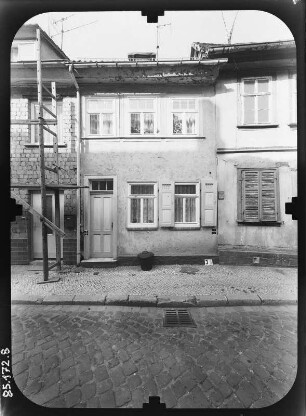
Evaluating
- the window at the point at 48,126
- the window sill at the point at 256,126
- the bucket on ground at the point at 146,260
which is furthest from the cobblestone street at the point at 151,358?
the window sill at the point at 256,126

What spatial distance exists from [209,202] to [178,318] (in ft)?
14.0

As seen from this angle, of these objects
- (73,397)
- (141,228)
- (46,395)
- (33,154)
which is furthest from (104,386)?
(33,154)

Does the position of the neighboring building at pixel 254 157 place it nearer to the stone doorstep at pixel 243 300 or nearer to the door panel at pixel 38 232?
the stone doorstep at pixel 243 300

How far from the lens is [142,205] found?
7574mm

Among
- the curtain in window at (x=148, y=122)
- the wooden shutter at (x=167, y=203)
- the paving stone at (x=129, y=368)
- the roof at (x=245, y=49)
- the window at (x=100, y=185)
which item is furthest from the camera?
the window at (x=100, y=185)

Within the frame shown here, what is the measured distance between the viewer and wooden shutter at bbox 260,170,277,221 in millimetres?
7219

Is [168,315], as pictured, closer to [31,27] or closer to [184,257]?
[184,257]

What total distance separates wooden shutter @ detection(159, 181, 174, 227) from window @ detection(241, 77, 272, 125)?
3185 mm

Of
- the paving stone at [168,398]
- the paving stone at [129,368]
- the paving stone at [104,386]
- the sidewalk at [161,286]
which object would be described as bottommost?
the paving stone at [168,398]

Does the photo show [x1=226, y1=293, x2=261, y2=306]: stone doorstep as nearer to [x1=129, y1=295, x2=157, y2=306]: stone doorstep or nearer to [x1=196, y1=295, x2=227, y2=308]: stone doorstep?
[x1=196, y1=295, x2=227, y2=308]: stone doorstep

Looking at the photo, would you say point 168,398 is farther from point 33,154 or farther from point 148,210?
point 33,154

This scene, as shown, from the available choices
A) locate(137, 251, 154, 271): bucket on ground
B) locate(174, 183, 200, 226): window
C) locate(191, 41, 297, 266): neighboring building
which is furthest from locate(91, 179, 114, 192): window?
locate(191, 41, 297, 266): neighboring building

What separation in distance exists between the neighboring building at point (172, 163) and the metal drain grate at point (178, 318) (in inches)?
122

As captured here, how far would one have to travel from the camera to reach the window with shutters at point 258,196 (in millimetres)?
7215
